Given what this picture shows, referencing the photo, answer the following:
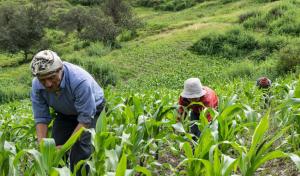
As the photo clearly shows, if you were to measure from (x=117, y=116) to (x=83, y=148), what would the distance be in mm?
983

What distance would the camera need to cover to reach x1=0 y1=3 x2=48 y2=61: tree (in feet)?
129

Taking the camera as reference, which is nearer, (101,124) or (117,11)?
(101,124)

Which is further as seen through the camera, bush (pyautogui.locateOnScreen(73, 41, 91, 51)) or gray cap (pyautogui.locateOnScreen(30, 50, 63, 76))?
bush (pyautogui.locateOnScreen(73, 41, 91, 51))

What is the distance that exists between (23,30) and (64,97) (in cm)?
3796

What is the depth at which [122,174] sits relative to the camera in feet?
7.70

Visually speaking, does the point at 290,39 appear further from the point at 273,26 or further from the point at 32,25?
the point at 32,25

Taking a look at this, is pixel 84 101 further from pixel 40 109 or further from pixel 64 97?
pixel 40 109

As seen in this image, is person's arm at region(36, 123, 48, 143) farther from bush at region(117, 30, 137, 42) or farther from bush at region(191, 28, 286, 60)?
bush at region(117, 30, 137, 42)

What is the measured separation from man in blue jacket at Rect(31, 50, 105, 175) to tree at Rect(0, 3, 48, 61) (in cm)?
3686

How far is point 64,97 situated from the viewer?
12.1ft

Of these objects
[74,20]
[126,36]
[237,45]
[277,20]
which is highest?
[277,20]

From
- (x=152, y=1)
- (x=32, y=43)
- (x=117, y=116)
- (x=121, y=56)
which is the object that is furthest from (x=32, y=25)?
(x=117, y=116)

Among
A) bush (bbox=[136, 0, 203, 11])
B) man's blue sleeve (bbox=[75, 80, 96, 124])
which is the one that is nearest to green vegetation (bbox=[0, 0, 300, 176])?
man's blue sleeve (bbox=[75, 80, 96, 124])

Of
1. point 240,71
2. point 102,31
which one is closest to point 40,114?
point 240,71
